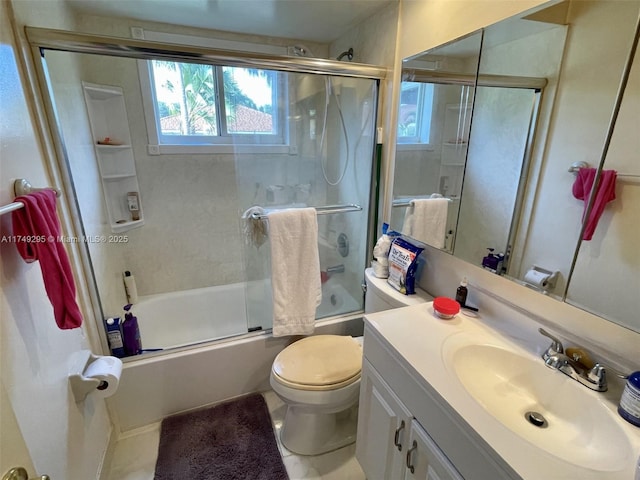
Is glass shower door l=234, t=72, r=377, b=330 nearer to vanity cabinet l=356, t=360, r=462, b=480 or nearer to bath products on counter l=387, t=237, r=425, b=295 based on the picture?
bath products on counter l=387, t=237, r=425, b=295

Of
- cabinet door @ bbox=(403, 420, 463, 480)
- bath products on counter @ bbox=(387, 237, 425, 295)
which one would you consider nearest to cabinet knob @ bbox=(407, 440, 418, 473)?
cabinet door @ bbox=(403, 420, 463, 480)

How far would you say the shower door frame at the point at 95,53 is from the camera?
119 cm

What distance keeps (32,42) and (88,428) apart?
5.05 feet

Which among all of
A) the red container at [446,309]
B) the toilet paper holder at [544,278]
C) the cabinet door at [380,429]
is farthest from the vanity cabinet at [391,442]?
the toilet paper holder at [544,278]

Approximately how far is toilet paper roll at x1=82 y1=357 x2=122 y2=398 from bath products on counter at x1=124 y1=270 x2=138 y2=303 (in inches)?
36.6

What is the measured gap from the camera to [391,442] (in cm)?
108

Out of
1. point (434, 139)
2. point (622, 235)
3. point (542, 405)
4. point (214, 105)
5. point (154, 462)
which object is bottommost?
point (154, 462)

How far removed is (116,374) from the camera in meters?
1.33

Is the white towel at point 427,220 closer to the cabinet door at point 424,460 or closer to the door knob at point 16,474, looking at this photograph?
the cabinet door at point 424,460

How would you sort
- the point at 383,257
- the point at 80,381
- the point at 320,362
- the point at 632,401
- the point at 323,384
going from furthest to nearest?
1. the point at 383,257
2. the point at 320,362
3. the point at 323,384
4. the point at 80,381
5. the point at 632,401

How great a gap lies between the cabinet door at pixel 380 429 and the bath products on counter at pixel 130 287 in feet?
5.89

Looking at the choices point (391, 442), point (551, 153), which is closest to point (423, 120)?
point (551, 153)

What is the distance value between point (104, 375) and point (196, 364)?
1.61 ft

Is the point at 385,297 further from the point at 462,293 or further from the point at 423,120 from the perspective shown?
the point at 423,120
